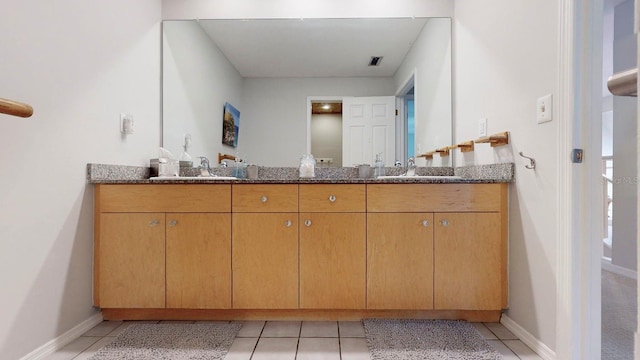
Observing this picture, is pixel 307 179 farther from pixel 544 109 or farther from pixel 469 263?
pixel 544 109

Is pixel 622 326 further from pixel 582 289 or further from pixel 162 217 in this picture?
pixel 162 217

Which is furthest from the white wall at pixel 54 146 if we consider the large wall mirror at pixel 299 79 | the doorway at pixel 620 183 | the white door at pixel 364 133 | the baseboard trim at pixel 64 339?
the doorway at pixel 620 183

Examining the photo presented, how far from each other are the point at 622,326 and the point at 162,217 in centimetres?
242

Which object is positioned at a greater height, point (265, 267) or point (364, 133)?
point (364, 133)

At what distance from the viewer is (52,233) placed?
150cm

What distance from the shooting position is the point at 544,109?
1418mm

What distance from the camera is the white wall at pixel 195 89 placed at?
7.63ft

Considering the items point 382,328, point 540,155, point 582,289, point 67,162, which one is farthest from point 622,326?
point 67,162

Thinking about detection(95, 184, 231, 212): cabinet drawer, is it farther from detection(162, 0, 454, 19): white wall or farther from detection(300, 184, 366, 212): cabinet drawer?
detection(162, 0, 454, 19): white wall

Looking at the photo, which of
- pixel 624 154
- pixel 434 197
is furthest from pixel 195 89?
pixel 624 154

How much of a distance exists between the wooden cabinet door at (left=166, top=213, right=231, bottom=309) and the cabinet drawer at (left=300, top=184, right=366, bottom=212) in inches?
16.9

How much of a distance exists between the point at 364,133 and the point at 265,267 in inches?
44.0

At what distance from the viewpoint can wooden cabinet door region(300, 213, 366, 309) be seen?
1.74 metres

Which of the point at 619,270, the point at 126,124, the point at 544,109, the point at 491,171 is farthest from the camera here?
the point at 619,270
